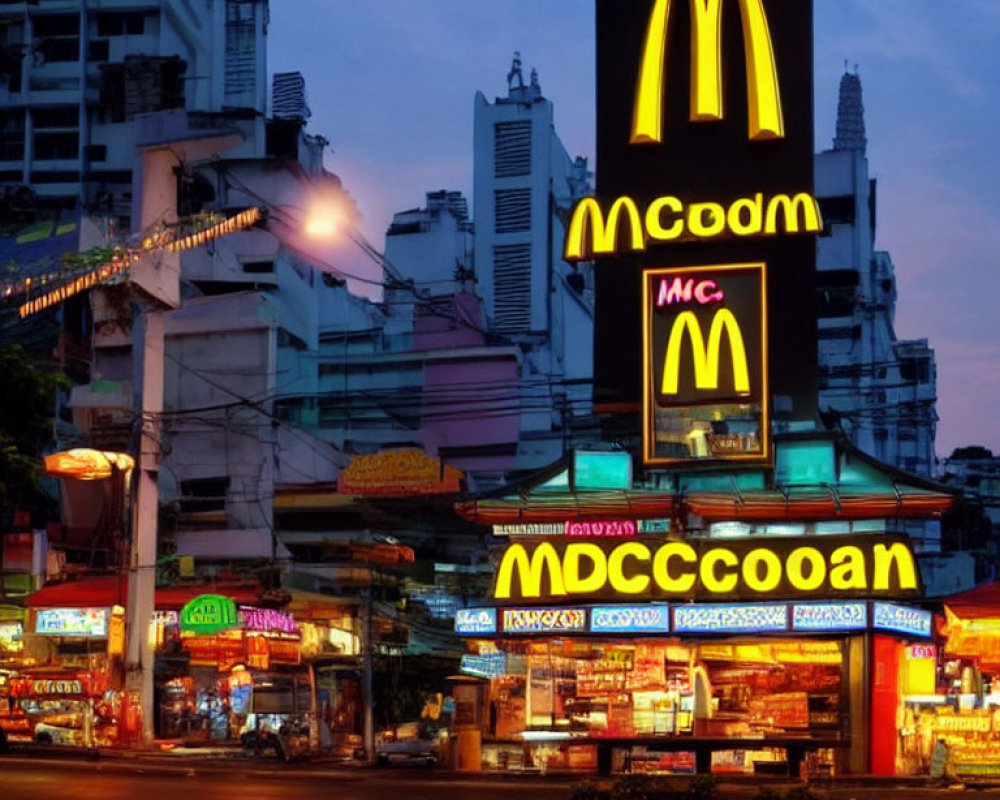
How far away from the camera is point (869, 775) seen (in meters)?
29.7

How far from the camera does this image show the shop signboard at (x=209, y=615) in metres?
38.8

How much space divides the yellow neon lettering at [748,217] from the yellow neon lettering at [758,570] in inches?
271

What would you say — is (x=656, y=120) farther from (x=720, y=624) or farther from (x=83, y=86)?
(x=83, y=86)

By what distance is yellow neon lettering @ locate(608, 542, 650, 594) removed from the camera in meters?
32.0

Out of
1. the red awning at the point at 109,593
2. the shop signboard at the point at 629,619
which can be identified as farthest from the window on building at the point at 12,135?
the shop signboard at the point at 629,619

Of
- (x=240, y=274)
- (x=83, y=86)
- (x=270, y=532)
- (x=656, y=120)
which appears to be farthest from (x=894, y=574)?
(x=83, y=86)

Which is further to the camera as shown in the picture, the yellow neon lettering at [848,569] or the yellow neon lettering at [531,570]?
the yellow neon lettering at [531,570]

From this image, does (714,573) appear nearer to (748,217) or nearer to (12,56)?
(748,217)

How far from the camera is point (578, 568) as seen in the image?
106 feet

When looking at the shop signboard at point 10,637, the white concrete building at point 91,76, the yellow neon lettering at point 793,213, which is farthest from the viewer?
the white concrete building at point 91,76

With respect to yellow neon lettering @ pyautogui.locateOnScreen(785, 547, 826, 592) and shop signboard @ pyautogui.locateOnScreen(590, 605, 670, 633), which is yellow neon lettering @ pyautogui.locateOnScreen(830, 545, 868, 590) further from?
shop signboard @ pyautogui.locateOnScreen(590, 605, 670, 633)

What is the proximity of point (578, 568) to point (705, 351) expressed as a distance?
531 centimetres

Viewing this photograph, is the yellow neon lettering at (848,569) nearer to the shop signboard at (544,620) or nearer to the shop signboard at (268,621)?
the shop signboard at (544,620)

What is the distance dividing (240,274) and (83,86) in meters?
25.5
